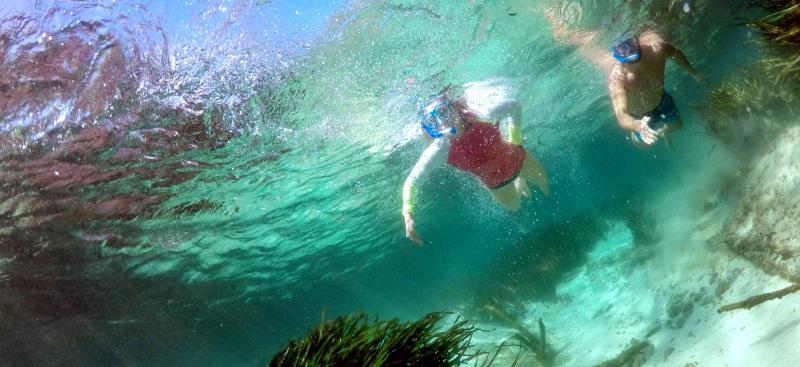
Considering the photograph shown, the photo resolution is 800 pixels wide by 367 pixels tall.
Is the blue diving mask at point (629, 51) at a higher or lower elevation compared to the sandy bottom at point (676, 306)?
higher

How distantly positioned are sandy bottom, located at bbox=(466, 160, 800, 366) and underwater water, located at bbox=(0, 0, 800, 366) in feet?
0.29

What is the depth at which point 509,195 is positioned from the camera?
784 cm

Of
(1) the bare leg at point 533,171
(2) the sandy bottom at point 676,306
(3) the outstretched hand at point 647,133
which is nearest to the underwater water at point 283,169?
(2) the sandy bottom at point 676,306

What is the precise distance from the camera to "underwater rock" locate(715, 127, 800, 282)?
7207mm

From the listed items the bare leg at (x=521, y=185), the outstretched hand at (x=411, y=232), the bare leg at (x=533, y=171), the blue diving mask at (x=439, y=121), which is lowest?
the bare leg at (x=521, y=185)

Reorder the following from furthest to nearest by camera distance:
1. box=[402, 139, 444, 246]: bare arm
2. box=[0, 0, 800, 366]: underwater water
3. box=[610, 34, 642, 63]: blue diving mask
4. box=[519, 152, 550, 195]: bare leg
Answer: box=[519, 152, 550, 195]: bare leg → box=[610, 34, 642, 63]: blue diving mask → box=[0, 0, 800, 366]: underwater water → box=[402, 139, 444, 246]: bare arm

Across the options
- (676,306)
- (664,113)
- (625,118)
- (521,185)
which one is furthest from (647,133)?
(676,306)

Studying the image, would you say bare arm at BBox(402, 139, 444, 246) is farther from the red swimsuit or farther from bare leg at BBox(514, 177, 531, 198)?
bare leg at BBox(514, 177, 531, 198)

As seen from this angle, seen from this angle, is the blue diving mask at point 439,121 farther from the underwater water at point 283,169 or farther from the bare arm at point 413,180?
the underwater water at point 283,169

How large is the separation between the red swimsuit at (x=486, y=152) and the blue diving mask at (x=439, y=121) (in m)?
0.24

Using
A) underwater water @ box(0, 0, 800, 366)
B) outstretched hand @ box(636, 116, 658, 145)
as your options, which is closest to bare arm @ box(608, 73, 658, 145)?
outstretched hand @ box(636, 116, 658, 145)

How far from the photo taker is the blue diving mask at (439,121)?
23.0 ft

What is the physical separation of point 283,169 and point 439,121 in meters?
7.20

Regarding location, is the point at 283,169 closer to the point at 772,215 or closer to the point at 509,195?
the point at 509,195
